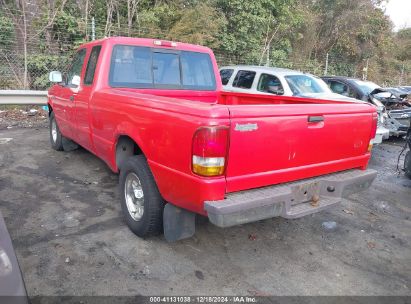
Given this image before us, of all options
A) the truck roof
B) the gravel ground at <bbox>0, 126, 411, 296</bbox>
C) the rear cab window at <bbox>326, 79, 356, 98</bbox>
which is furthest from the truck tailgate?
the rear cab window at <bbox>326, 79, 356, 98</bbox>

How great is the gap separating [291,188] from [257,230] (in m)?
1.09

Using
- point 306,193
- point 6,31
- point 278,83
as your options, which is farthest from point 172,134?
point 6,31

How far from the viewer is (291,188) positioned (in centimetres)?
310

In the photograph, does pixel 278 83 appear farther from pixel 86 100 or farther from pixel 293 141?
pixel 293 141

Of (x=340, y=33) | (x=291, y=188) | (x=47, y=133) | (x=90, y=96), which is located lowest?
(x=47, y=133)

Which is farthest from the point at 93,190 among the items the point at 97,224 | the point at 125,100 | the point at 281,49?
the point at 281,49

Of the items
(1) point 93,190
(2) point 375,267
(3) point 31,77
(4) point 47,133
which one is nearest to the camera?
(2) point 375,267

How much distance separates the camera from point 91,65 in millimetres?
4730

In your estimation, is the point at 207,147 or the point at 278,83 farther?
the point at 278,83

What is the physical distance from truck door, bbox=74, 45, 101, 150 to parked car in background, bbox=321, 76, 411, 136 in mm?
6876

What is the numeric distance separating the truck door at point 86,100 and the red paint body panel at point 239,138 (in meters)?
0.51

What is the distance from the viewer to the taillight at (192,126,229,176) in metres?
2.62

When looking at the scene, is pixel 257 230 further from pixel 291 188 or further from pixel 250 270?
pixel 291 188

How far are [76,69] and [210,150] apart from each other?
140 inches
